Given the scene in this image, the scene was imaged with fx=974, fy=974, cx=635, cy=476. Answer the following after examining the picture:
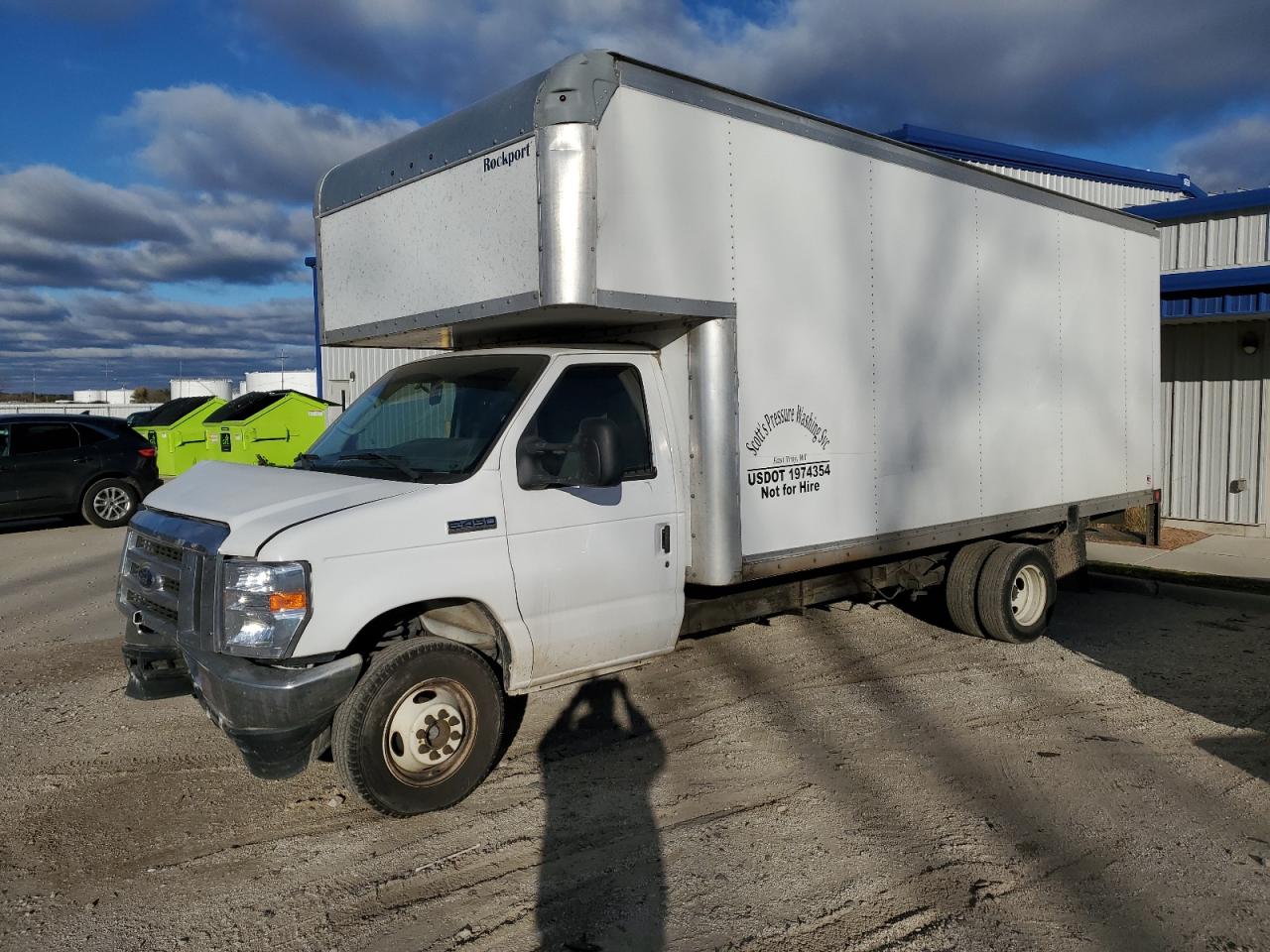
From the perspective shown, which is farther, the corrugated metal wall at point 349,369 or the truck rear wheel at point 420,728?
the corrugated metal wall at point 349,369

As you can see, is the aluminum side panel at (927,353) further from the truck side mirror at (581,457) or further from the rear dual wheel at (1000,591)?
the truck side mirror at (581,457)

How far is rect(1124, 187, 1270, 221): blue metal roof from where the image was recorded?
1081 centimetres

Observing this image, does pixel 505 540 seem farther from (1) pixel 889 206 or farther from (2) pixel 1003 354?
(2) pixel 1003 354

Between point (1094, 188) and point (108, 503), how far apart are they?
1645 centimetres

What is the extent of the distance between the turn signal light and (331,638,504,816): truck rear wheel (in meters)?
0.47

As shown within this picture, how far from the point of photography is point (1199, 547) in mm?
11250

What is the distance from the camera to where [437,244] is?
5.25m

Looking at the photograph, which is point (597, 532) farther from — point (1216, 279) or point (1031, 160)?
point (1031, 160)

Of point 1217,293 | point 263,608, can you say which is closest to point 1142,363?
point 1217,293

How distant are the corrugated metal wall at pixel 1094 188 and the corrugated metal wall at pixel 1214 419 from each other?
373 centimetres

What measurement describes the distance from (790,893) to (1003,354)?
4616 millimetres

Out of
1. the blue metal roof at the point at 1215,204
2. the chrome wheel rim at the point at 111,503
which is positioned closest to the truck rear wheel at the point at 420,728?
the blue metal roof at the point at 1215,204

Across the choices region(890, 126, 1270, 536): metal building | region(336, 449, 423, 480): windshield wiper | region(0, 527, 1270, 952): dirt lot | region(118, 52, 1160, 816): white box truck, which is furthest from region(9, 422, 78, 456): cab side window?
region(890, 126, 1270, 536): metal building

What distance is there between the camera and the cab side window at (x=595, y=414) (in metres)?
4.84
